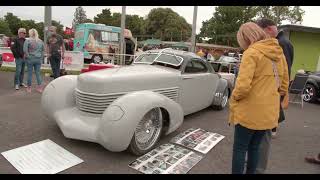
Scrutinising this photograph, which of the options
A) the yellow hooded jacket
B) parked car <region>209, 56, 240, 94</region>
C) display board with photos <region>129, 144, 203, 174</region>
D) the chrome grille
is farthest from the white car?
parked car <region>209, 56, 240, 94</region>

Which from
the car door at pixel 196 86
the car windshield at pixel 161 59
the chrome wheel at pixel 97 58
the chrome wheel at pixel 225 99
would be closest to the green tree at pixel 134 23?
the chrome wheel at pixel 97 58

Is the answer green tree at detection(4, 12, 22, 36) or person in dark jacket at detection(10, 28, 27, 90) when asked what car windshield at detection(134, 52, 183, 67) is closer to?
person in dark jacket at detection(10, 28, 27, 90)

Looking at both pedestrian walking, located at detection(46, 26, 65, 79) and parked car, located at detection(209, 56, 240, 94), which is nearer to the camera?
parked car, located at detection(209, 56, 240, 94)

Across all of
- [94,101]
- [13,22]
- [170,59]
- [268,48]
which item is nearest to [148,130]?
[94,101]

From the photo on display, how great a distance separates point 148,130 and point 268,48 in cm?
212

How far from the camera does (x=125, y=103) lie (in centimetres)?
379

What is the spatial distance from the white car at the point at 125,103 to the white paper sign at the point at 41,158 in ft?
0.98

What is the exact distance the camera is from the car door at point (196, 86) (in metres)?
5.60

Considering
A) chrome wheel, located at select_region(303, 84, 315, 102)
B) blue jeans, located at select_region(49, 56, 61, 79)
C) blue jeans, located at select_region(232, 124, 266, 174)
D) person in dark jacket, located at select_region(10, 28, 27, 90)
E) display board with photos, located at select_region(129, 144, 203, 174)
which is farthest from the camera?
chrome wheel, located at select_region(303, 84, 315, 102)

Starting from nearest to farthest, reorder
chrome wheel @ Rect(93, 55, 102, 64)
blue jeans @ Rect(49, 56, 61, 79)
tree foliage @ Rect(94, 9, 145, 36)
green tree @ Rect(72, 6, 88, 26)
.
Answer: blue jeans @ Rect(49, 56, 61, 79) → chrome wheel @ Rect(93, 55, 102, 64) → tree foliage @ Rect(94, 9, 145, 36) → green tree @ Rect(72, 6, 88, 26)

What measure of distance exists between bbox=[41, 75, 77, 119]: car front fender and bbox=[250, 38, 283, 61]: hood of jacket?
3.09m

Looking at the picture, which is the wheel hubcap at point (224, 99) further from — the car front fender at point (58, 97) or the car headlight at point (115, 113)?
the car headlight at point (115, 113)

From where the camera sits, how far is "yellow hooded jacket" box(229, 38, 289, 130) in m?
2.79
